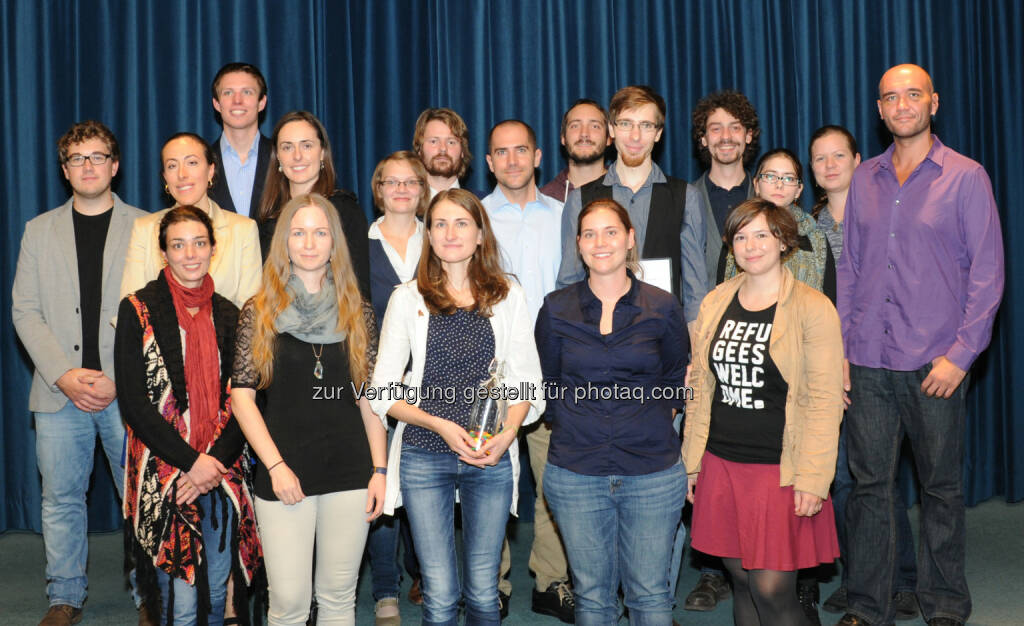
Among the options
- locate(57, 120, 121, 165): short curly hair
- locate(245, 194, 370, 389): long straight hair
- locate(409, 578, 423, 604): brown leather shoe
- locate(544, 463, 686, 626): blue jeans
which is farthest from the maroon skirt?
locate(57, 120, 121, 165): short curly hair

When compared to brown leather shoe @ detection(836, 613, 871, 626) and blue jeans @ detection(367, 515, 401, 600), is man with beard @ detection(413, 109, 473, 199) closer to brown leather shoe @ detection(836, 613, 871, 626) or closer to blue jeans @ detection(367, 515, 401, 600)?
blue jeans @ detection(367, 515, 401, 600)

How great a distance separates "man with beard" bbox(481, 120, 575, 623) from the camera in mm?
3688

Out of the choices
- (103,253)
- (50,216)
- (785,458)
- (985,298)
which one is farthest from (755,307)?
(50,216)

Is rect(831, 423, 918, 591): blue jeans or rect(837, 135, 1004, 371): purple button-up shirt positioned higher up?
rect(837, 135, 1004, 371): purple button-up shirt

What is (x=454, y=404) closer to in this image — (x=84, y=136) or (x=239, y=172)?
(x=239, y=172)

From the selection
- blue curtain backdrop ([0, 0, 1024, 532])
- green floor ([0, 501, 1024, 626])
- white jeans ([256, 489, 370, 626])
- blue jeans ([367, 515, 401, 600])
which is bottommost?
green floor ([0, 501, 1024, 626])

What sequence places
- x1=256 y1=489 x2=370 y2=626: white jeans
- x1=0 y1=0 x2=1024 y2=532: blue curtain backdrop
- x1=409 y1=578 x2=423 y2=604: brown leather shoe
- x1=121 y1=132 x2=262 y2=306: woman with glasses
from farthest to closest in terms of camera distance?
x1=0 y1=0 x2=1024 y2=532: blue curtain backdrop < x1=409 y1=578 x2=423 y2=604: brown leather shoe < x1=121 y1=132 x2=262 y2=306: woman with glasses < x1=256 y1=489 x2=370 y2=626: white jeans

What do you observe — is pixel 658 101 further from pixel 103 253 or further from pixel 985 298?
pixel 103 253

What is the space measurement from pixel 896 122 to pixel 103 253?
3184 mm

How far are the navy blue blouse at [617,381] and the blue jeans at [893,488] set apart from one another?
1014 millimetres

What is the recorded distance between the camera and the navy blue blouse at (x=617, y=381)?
2.78m

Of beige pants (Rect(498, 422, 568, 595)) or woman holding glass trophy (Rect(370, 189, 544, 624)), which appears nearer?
woman holding glass trophy (Rect(370, 189, 544, 624))

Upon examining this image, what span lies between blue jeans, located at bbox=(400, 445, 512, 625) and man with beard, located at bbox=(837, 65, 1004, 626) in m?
1.51

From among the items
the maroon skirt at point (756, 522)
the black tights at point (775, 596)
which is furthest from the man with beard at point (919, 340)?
the black tights at point (775, 596)
